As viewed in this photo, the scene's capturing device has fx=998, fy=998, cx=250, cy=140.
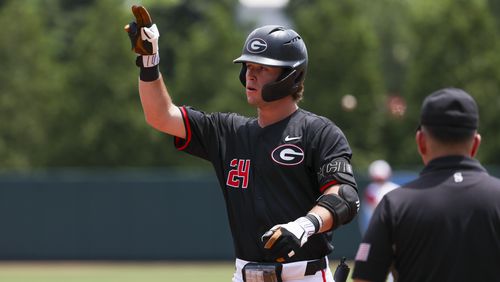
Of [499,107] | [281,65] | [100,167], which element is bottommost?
[100,167]

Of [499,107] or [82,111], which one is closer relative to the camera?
[499,107]

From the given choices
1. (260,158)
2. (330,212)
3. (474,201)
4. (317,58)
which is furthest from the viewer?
(317,58)

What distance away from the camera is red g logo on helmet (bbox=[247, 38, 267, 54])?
559cm

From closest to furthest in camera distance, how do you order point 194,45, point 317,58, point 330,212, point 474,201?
point 474,201 → point 330,212 → point 317,58 → point 194,45

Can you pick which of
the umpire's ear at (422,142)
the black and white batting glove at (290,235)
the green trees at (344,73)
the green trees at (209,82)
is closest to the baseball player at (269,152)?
the black and white batting glove at (290,235)

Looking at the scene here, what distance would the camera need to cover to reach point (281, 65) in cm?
556

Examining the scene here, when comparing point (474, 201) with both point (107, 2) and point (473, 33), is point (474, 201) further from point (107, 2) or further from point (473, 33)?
point (107, 2)

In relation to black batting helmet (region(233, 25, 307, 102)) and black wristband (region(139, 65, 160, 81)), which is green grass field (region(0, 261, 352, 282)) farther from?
black batting helmet (region(233, 25, 307, 102))

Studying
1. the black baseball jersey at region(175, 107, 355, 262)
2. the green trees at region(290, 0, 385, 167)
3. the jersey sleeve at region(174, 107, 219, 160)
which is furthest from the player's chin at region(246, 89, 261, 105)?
the green trees at region(290, 0, 385, 167)

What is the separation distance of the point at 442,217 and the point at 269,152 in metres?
1.73

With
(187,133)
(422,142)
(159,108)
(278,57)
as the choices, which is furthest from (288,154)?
(422,142)

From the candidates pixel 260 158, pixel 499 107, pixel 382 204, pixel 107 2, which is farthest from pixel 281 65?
pixel 107 2

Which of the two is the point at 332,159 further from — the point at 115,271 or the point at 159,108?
the point at 115,271

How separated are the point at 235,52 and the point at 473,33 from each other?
8.25 m
